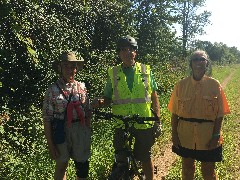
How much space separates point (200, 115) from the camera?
3.67m

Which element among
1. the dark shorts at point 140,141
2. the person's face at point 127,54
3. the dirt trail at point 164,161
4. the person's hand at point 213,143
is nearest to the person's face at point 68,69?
the person's face at point 127,54

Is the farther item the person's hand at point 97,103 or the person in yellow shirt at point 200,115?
the person's hand at point 97,103

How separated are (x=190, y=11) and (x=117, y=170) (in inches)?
1828

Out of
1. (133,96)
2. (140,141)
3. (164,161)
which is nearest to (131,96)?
(133,96)

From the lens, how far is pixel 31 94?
848 cm

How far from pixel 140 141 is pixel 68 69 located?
1.42 meters

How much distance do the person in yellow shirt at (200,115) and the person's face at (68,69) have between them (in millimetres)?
1424

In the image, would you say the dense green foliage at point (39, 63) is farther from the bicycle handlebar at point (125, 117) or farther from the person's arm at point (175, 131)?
the person's arm at point (175, 131)

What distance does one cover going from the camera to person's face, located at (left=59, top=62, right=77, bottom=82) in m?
3.56

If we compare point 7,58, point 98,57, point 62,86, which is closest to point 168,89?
point 98,57

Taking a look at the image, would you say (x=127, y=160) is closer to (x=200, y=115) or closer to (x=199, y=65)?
(x=200, y=115)

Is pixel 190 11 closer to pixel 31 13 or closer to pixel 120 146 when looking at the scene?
pixel 31 13

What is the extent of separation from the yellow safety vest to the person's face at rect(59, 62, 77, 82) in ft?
1.98

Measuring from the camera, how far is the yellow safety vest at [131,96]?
3.89 m
